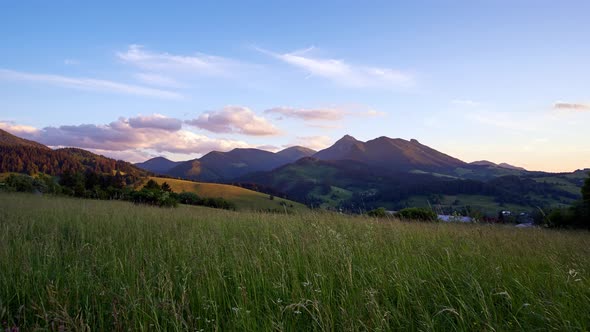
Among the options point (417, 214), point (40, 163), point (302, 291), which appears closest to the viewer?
point (302, 291)

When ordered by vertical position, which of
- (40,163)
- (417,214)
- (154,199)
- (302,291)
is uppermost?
(40,163)

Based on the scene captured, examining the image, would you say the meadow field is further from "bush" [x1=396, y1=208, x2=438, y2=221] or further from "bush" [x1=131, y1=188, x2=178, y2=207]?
"bush" [x1=131, y1=188, x2=178, y2=207]

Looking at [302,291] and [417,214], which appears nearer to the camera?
[302,291]

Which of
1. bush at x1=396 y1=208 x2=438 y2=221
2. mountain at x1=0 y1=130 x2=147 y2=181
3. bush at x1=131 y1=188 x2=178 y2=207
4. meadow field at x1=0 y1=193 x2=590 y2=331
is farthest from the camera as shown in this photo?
mountain at x1=0 y1=130 x2=147 y2=181

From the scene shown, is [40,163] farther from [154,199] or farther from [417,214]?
[417,214]

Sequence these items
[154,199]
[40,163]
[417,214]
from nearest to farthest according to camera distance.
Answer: [417,214]
[154,199]
[40,163]

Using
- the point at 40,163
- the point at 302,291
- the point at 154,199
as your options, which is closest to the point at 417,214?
the point at 302,291

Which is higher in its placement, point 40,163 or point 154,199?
point 40,163

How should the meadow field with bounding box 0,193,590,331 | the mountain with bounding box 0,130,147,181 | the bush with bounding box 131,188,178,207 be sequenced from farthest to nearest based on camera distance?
1. the mountain with bounding box 0,130,147,181
2. the bush with bounding box 131,188,178,207
3. the meadow field with bounding box 0,193,590,331

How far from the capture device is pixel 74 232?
7625 millimetres

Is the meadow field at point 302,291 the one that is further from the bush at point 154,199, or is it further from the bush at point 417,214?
the bush at point 154,199

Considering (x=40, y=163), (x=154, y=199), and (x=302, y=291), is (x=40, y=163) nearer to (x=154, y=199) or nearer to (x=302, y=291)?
(x=154, y=199)

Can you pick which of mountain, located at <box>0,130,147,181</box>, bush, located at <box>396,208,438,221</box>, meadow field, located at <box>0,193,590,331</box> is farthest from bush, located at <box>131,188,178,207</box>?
mountain, located at <box>0,130,147,181</box>

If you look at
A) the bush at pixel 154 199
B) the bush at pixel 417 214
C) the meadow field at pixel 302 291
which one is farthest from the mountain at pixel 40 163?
the meadow field at pixel 302 291
